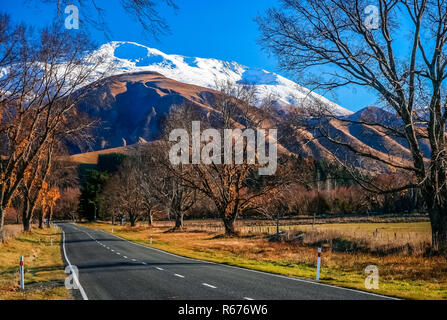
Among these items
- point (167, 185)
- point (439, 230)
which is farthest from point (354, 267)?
point (167, 185)

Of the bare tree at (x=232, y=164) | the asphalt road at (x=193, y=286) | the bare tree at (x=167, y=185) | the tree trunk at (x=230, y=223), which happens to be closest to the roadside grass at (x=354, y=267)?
the asphalt road at (x=193, y=286)

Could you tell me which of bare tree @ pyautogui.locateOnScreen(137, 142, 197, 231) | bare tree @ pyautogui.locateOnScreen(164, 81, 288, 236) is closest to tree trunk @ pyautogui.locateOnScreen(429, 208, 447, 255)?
bare tree @ pyautogui.locateOnScreen(164, 81, 288, 236)

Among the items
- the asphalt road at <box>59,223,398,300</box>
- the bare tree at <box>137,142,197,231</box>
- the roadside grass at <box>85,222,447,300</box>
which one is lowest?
the roadside grass at <box>85,222,447,300</box>

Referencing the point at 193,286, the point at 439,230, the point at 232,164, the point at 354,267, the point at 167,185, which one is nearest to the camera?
the point at 193,286

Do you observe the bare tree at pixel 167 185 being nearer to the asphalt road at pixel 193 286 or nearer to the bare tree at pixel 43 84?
the bare tree at pixel 43 84

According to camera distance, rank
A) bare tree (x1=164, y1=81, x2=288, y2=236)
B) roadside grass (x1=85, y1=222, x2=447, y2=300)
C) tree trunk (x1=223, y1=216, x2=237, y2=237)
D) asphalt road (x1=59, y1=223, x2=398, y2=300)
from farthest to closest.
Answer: tree trunk (x1=223, y1=216, x2=237, y2=237) < bare tree (x1=164, y1=81, x2=288, y2=236) < roadside grass (x1=85, y1=222, x2=447, y2=300) < asphalt road (x1=59, y1=223, x2=398, y2=300)

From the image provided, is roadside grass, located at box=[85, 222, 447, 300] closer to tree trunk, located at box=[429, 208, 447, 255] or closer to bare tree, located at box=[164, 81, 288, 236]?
tree trunk, located at box=[429, 208, 447, 255]

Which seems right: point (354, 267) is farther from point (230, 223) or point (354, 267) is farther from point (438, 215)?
point (230, 223)

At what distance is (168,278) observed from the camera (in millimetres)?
13008

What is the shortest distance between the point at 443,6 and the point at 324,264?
12.5m

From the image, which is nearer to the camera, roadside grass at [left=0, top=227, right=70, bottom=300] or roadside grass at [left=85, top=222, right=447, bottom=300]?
roadside grass at [left=0, top=227, right=70, bottom=300]

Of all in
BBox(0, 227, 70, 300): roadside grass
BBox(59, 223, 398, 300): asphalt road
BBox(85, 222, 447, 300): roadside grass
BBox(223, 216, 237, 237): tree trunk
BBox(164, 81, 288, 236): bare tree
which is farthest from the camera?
BBox(223, 216, 237, 237): tree trunk
